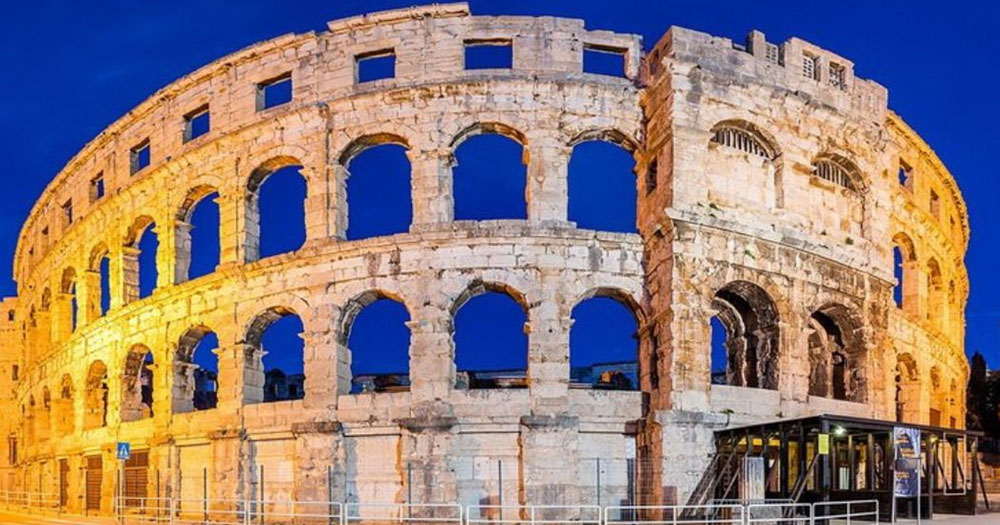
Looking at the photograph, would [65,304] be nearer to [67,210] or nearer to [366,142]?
[67,210]

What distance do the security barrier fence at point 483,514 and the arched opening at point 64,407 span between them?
1032 cm

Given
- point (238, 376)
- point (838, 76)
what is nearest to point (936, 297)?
point (838, 76)

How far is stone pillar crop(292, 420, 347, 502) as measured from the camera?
877 inches

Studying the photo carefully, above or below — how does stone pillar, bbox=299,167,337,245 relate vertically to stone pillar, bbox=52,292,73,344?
above

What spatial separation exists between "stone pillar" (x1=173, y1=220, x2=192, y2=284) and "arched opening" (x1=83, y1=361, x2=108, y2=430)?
6.19m

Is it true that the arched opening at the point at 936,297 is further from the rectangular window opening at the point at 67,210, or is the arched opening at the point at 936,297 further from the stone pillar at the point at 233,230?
the rectangular window opening at the point at 67,210

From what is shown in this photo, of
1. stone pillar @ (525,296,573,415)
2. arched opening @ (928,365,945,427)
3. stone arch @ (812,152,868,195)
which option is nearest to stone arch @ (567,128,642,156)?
stone pillar @ (525,296,573,415)

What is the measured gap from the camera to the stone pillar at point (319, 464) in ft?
73.1

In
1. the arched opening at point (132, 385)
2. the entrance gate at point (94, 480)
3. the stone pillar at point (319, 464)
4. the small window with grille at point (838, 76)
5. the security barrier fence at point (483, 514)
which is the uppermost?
the small window with grille at point (838, 76)

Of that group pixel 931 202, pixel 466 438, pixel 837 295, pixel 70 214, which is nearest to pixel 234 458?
pixel 466 438

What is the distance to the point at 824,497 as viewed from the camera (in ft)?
59.8

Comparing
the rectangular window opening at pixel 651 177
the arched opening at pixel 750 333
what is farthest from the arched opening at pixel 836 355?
the rectangular window opening at pixel 651 177

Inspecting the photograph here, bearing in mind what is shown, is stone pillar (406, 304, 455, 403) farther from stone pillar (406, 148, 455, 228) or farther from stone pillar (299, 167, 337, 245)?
stone pillar (299, 167, 337, 245)

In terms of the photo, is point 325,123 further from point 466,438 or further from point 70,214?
point 70,214
